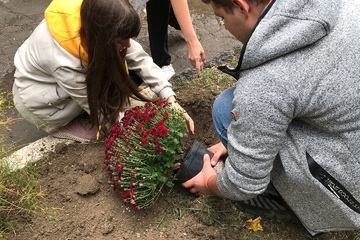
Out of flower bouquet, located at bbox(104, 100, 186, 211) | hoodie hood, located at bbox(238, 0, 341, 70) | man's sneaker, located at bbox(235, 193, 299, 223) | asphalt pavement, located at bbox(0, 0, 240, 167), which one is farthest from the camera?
asphalt pavement, located at bbox(0, 0, 240, 167)

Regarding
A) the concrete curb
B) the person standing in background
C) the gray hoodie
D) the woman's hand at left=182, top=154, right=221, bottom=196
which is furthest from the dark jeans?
the gray hoodie

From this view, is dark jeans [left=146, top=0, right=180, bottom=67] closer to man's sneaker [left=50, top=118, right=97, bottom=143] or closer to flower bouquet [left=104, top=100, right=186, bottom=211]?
man's sneaker [left=50, top=118, right=97, bottom=143]

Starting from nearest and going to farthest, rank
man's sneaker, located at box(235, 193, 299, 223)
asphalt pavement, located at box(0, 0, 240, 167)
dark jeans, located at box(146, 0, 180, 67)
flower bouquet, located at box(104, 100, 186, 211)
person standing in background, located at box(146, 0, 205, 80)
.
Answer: flower bouquet, located at box(104, 100, 186, 211)
man's sneaker, located at box(235, 193, 299, 223)
person standing in background, located at box(146, 0, 205, 80)
dark jeans, located at box(146, 0, 180, 67)
asphalt pavement, located at box(0, 0, 240, 167)

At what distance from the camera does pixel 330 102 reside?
1585mm

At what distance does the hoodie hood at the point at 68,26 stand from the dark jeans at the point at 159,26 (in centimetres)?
88

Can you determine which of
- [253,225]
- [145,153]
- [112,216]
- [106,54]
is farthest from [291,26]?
[112,216]

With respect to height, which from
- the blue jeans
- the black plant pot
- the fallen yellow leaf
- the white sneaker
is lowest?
the white sneaker

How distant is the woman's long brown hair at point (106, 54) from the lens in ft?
6.88

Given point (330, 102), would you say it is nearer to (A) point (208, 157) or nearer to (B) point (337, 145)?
(B) point (337, 145)

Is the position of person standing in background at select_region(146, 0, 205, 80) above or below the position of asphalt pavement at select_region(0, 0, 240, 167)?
above

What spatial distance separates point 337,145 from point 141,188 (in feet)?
2.92

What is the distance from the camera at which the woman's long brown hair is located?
2.10 metres

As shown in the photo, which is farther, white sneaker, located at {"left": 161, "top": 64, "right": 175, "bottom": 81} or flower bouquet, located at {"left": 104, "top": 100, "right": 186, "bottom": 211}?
white sneaker, located at {"left": 161, "top": 64, "right": 175, "bottom": 81}

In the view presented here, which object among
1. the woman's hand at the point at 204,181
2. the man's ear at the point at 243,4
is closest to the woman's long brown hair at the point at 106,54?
the woman's hand at the point at 204,181
